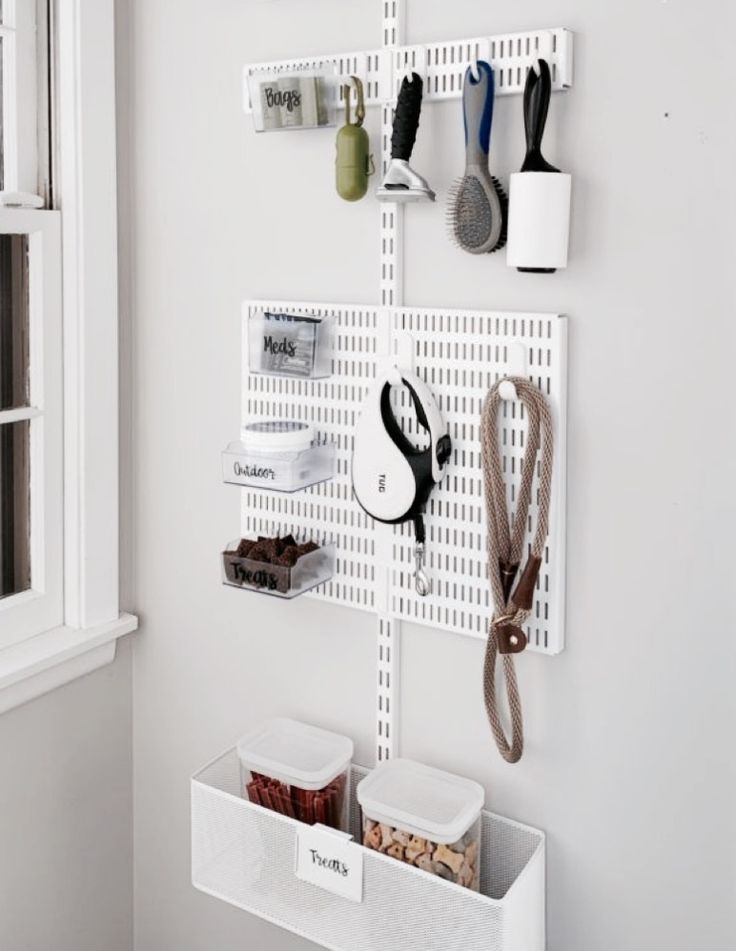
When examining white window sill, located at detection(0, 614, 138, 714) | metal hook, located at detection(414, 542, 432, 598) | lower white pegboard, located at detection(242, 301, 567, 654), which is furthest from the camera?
white window sill, located at detection(0, 614, 138, 714)

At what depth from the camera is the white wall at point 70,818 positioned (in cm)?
170

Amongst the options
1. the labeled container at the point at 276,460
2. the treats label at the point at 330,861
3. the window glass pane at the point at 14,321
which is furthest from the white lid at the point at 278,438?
the treats label at the point at 330,861

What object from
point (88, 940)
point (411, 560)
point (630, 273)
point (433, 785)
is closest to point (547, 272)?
point (630, 273)

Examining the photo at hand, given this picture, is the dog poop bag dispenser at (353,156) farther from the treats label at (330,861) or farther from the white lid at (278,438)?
the treats label at (330,861)

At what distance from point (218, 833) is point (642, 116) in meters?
1.16

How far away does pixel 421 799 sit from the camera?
Answer: 4.91ft

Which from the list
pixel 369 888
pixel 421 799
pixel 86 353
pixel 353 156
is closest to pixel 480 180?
pixel 353 156

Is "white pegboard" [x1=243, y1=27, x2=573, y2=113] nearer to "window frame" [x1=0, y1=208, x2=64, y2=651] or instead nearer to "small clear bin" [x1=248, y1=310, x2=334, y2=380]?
"small clear bin" [x1=248, y1=310, x2=334, y2=380]

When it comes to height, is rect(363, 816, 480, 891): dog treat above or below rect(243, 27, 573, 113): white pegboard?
below

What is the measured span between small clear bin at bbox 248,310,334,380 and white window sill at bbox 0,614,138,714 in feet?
1.79

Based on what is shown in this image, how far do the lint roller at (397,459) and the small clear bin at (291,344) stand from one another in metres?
0.10

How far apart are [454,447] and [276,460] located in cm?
26

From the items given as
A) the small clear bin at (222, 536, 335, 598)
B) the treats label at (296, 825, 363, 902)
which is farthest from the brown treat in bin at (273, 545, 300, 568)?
the treats label at (296, 825, 363, 902)

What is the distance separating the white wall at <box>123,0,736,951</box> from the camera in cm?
130
